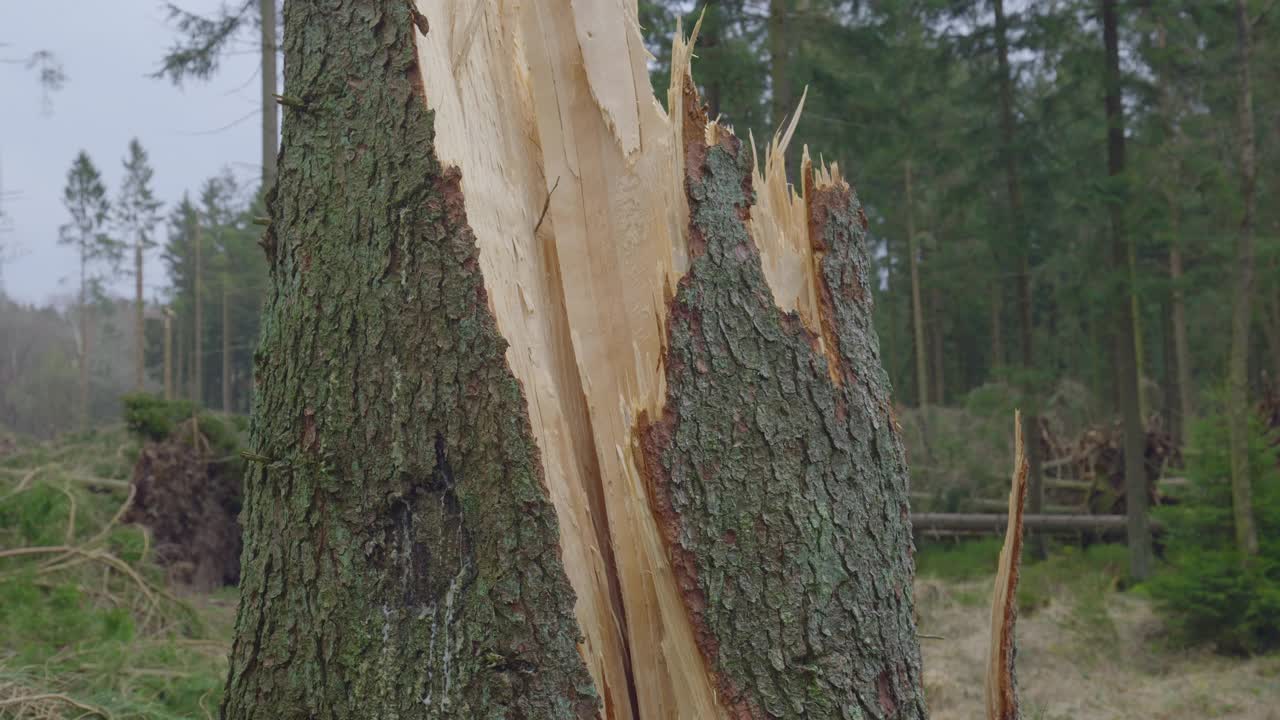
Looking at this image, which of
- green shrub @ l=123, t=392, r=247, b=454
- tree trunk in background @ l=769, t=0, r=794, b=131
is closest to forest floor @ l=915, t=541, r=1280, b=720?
tree trunk in background @ l=769, t=0, r=794, b=131

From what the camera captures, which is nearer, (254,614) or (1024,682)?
(254,614)

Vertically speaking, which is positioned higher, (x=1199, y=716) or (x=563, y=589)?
(x=563, y=589)

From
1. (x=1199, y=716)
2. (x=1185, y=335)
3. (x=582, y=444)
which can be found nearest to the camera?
(x=582, y=444)

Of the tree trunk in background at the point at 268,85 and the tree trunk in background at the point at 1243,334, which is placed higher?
the tree trunk in background at the point at 268,85

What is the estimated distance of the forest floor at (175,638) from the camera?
3469mm

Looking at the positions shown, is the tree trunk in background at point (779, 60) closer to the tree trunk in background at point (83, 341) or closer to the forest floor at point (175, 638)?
the forest floor at point (175, 638)

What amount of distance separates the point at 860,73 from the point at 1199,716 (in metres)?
7.76

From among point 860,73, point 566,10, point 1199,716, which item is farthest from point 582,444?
point 860,73

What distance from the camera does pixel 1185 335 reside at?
772 inches

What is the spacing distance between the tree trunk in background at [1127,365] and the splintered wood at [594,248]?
8293mm

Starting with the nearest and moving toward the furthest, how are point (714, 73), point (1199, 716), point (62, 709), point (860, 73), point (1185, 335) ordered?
point (62, 709)
point (1199, 716)
point (714, 73)
point (860, 73)
point (1185, 335)

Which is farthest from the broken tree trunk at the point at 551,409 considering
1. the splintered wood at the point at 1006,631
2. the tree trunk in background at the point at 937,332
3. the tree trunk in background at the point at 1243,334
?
the tree trunk in background at the point at 937,332

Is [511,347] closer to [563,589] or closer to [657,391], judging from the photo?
[657,391]

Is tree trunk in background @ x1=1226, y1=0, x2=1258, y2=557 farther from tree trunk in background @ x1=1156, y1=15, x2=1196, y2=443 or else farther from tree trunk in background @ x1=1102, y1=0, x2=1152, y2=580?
tree trunk in background @ x1=1102, y1=0, x2=1152, y2=580
